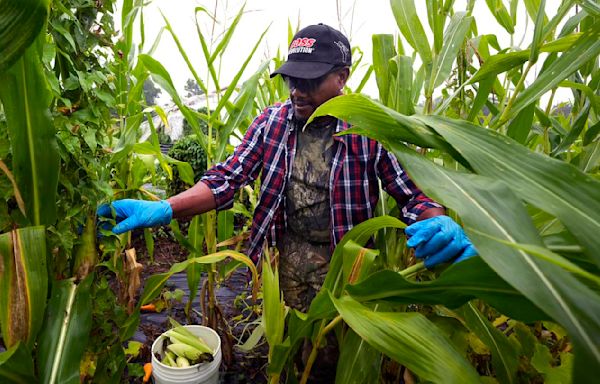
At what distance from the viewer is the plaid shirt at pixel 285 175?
1.27 metres

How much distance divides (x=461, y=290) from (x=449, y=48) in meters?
0.60

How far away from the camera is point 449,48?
85cm

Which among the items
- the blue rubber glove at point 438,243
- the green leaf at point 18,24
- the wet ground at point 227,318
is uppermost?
the green leaf at point 18,24

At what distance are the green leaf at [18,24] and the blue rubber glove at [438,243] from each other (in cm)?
70

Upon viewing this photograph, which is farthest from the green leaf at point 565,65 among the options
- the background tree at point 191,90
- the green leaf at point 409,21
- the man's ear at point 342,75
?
the background tree at point 191,90

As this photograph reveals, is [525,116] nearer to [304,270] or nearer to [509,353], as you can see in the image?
[509,353]

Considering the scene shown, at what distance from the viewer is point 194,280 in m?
1.48

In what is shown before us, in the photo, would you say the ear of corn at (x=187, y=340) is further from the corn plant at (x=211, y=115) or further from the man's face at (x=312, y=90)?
the man's face at (x=312, y=90)

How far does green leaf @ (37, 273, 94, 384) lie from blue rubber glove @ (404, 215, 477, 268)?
637 millimetres

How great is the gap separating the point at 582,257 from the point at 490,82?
488mm

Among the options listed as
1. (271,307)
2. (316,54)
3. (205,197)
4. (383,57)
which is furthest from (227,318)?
(383,57)

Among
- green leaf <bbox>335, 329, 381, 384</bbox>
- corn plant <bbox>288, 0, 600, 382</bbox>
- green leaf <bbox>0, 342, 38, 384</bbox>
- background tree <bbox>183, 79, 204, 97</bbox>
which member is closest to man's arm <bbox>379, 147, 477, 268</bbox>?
corn plant <bbox>288, 0, 600, 382</bbox>

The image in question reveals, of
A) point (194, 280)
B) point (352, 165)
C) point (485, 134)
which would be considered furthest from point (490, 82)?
point (194, 280)

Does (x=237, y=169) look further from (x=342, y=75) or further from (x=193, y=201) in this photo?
(x=342, y=75)
